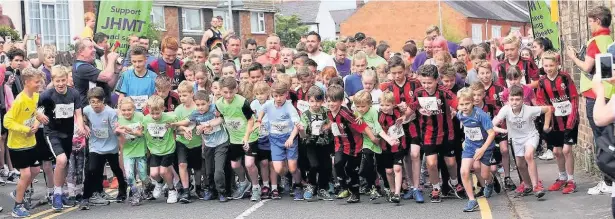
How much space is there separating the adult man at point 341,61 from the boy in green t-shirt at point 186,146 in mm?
3342

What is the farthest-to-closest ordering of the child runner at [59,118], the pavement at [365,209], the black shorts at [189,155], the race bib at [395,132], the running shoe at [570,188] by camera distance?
1. the black shorts at [189,155]
2. the child runner at [59,118]
3. the race bib at [395,132]
4. the running shoe at [570,188]
5. the pavement at [365,209]

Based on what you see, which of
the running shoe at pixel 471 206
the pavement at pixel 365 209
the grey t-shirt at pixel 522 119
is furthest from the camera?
the grey t-shirt at pixel 522 119

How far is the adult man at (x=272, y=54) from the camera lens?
16.6 m

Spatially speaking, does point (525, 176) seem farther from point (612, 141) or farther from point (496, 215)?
point (612, 141)

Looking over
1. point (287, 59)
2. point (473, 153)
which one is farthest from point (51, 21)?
point (473, 153)

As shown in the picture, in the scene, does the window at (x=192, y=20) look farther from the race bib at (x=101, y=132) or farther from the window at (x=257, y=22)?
the race bib at (x=101, y=132)

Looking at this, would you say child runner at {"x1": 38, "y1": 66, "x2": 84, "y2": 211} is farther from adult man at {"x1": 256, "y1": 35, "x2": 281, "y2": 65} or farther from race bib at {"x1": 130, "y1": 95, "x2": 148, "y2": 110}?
adult man at {"x1": 256, "y1": 35, "x2": 281, "y2": 65}

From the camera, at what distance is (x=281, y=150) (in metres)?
13.0

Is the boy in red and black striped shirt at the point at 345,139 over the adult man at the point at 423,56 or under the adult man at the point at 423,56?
under

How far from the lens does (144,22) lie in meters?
16.5

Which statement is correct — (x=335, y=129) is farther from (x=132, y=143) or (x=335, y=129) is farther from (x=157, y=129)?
(x=132, y=143)

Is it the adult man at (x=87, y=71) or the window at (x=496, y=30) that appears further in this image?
the window at (x=496, y=30)

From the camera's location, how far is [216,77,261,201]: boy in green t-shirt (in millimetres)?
12961

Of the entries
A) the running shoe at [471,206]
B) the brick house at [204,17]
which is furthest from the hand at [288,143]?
the brick house at [204,17]
